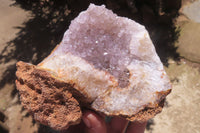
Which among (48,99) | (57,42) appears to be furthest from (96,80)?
(57,42)

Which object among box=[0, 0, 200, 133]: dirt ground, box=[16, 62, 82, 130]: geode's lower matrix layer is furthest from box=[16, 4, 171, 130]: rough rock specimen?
box=[0, 0, 200, 133]: dirt ground

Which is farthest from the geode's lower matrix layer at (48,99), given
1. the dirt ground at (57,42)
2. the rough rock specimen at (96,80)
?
the dirt ground at (57,42)

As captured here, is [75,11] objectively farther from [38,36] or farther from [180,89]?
[180,89]

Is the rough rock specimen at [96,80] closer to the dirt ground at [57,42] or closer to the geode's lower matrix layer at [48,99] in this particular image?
the geode's lower matrix layer at [48,99]

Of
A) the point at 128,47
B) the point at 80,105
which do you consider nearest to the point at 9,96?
the point at 80,105

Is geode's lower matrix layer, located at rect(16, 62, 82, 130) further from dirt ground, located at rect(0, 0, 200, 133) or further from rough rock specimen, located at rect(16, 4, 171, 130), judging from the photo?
dirt ground, located at rect(0, 0, 200, 133)

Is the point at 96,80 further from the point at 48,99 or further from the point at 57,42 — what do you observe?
the point at 57,42
